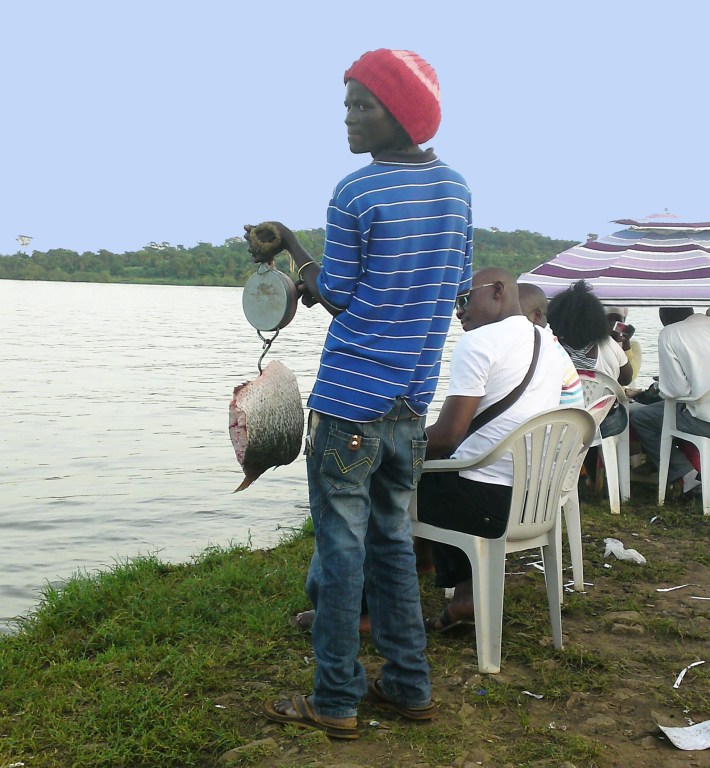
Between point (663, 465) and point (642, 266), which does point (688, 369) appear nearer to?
point (663, 465)

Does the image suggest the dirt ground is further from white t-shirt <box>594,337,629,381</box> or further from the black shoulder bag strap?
white t-shirt <box>594,337,629,381</box>

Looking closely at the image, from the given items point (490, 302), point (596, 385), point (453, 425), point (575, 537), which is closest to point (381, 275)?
point (453, 425)

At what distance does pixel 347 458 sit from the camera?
3.17m

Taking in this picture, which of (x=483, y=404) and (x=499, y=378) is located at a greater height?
(x=499, y=378)

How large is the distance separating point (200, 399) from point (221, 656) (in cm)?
1374

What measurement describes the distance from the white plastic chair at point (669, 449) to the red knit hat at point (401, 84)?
4520 mm

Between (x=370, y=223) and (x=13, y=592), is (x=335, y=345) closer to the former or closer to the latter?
(x=370, y=223)

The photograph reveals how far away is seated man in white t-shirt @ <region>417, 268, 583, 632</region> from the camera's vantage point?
3.99 meters

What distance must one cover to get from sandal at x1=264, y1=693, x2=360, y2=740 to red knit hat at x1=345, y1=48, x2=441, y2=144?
Result: 1958 mm

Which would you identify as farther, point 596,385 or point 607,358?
point 607,358

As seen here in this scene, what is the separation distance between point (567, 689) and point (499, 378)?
1.26 meters

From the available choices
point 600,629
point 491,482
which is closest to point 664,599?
point 600,629

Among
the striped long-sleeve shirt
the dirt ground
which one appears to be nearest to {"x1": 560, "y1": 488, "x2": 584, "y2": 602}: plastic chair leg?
the dirt ground

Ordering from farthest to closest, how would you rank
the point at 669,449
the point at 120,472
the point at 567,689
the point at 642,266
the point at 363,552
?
1. the point at 120,472
2. the point at 642,266
3. the point at 669,449
4. the point at 567,689
5. the point at 363,552
